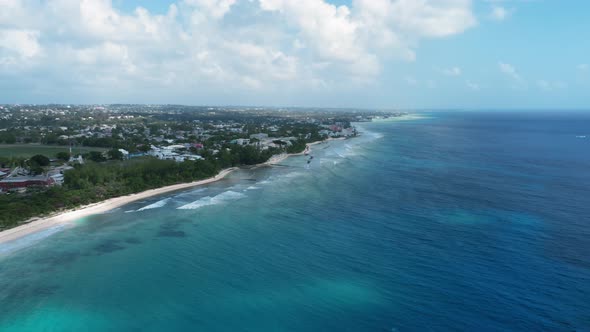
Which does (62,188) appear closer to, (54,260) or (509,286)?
(54,260)

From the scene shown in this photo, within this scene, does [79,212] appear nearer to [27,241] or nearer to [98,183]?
[98,183]

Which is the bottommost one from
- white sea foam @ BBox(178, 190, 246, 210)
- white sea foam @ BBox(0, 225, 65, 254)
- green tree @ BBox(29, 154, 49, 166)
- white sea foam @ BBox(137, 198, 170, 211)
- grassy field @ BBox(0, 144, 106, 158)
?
white sea foam @ BBox(0, 225, 65, 254)

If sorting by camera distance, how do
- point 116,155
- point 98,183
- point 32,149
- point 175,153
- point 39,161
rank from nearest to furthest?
1. point 98,183
2. point 39,161
3. point 116,155
4. point 175,153
5. point 32,149

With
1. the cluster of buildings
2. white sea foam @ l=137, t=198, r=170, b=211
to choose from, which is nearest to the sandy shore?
white sea foam @ l=137, t=198, r=170, b=211

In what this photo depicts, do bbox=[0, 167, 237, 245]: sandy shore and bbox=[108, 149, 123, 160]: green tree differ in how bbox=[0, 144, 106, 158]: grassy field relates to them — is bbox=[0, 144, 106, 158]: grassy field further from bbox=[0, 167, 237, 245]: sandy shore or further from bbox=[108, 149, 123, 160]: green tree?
bbox=[0, 167, 237, 245]: sandy shore

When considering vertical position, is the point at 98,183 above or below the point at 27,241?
above

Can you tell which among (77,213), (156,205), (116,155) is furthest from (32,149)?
(156,205)

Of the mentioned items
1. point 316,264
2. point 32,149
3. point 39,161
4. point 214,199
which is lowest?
point 214,199

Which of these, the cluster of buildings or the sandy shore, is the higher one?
the cluster of buildings
